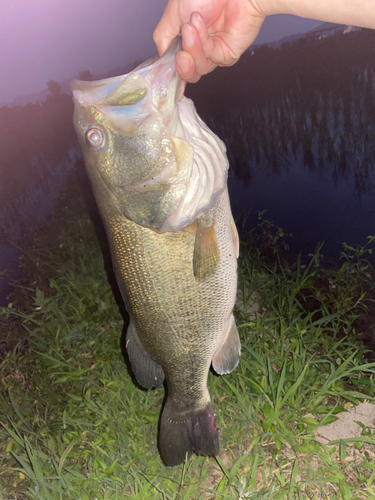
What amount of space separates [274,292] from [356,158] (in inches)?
186

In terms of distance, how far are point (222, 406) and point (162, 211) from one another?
1877mm

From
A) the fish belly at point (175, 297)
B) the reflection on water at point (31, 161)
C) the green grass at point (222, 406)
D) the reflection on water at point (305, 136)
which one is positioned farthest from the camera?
the reflection on water at point (31, 161)

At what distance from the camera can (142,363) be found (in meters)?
1.79

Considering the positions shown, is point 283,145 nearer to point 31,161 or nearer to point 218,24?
point 218,24

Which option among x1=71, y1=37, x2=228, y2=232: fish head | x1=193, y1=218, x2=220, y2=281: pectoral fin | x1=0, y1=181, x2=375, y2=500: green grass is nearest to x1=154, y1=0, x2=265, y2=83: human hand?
x1=71, y1=37, x2=228, y2=232: fish head

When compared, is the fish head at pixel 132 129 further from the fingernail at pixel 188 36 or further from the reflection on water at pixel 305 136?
the reflection on water at pixel 305 136

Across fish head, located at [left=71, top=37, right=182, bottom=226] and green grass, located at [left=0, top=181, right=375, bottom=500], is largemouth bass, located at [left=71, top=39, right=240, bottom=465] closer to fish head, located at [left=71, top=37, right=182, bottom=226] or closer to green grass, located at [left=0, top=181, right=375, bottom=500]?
fish head, located at [left=71, top=37, right=182, bottom=226]

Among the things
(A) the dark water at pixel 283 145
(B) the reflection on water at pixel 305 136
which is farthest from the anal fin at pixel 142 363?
(B) the reflection on water at pixel 305 136

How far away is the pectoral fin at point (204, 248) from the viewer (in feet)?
4.97

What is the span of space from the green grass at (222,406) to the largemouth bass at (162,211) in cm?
102

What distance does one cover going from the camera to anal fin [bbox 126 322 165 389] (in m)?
1.77

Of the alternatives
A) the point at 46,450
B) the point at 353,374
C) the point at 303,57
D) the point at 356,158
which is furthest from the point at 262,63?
the point at 46,450

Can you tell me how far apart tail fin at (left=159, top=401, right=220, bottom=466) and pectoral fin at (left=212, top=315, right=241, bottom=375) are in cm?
26

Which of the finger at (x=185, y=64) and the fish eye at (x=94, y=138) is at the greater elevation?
the finger at (x=185, y=64)
